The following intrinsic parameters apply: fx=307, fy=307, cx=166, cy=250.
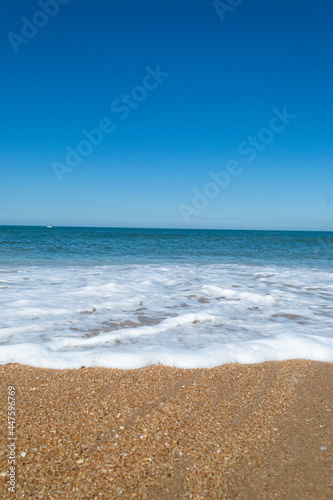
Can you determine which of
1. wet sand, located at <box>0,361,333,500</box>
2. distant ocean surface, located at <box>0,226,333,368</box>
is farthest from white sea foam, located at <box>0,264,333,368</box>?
wet sand, located at <box>0,361,333,500</box>

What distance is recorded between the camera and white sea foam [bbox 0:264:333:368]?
3.63 meters

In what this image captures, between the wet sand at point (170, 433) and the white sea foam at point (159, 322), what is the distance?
347 millimetres

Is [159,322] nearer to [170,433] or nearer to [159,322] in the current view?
[159,322]

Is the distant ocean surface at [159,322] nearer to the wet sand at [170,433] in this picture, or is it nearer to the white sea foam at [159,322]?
the white sea foam at [159,322]

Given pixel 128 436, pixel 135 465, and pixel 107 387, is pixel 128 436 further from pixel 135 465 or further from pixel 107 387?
pixel 107 387

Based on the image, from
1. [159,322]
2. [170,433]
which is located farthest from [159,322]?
[170,433]

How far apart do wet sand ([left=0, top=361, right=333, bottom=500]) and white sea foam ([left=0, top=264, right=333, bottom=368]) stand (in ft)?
1.14

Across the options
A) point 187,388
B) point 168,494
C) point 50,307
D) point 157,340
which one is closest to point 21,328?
point 50,307

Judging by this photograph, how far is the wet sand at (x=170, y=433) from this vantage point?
1843 millimetres

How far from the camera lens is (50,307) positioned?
18.3ft

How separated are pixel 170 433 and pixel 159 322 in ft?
8.80

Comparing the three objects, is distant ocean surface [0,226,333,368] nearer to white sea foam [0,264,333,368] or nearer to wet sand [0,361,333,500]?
white sea foam [0,264,333,368]

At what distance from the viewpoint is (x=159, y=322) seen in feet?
16.3

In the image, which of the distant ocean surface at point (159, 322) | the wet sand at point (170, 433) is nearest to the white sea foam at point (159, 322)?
the distant ocean surface at point (159, 322)
